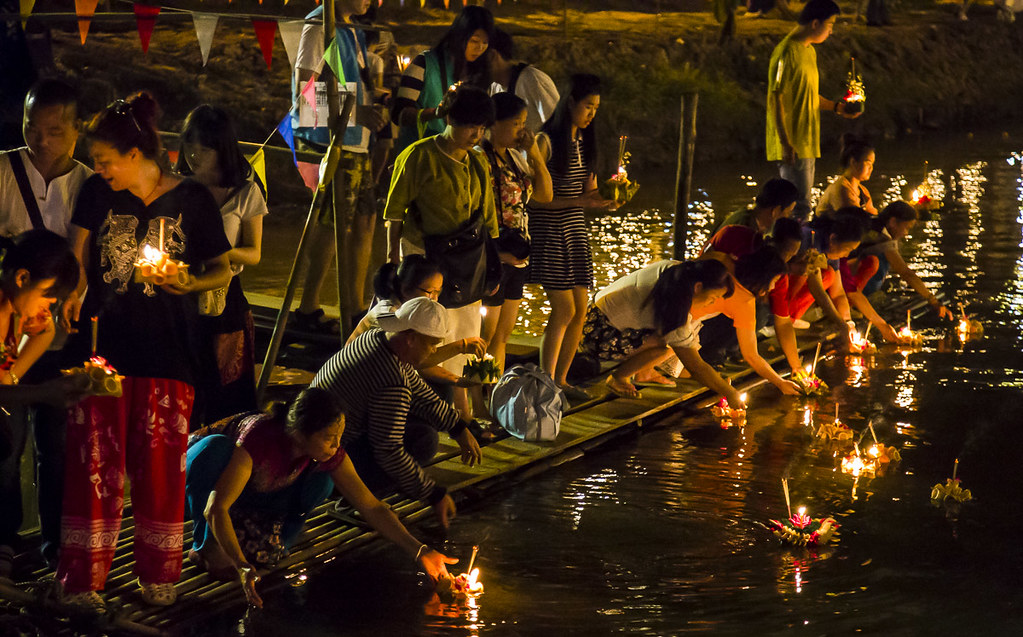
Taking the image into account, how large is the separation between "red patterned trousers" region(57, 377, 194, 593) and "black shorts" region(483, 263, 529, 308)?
2423 millimetres

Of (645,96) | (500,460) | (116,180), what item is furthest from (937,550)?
(645,96)

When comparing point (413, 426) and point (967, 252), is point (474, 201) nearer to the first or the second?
point (413, 426)

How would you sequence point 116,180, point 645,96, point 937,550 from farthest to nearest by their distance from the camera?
point 645,96
point 937,550
point 116,180

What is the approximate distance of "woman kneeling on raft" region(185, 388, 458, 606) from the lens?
4762mm

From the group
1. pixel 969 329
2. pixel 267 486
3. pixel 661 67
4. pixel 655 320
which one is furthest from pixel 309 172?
pixel 661 67

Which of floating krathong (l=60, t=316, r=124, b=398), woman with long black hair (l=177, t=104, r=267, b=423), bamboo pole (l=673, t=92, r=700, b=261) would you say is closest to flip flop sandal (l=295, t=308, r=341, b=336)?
bamboo pole (l=673, t=92, r=700, b=261)

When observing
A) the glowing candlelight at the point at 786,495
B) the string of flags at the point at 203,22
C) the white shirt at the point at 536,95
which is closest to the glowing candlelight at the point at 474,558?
the glowing candlelight at the point at 786,495

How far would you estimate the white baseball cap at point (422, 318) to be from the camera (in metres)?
5.40

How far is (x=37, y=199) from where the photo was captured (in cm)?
491

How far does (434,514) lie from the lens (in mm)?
A: 5816

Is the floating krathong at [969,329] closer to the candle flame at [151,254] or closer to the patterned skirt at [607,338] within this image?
the patterned skirt at [607,338]

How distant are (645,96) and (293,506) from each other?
61.3ft

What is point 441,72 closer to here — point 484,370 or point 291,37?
point 291,37

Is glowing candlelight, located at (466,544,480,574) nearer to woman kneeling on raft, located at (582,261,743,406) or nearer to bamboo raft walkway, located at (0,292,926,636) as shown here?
bamboo raft walkway, located at (0,292,926,636)
